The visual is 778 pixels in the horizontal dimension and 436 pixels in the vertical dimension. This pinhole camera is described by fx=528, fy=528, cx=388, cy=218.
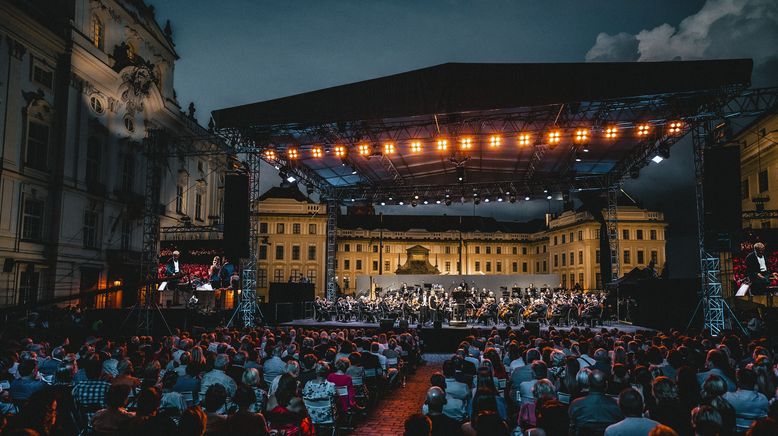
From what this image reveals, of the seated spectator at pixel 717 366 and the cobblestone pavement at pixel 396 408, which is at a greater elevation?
the seated spectator at pixel 717 366

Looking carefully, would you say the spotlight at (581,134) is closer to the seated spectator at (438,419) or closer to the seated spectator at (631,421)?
the seated spectator at (631,421)

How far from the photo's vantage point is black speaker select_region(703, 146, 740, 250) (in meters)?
15.8

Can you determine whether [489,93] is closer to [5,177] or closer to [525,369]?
[525,369]

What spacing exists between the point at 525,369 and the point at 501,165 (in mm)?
19019

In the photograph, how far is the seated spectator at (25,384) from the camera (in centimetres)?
664

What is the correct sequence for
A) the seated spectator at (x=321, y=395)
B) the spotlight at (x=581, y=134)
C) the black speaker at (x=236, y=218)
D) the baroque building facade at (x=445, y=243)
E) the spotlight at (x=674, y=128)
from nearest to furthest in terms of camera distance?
the seated spectator at (x=321, y=395)
the spotlight at (x=674, y=128)
the spotlight at (x=581, y=134)
the black speaker at (x=236, y=218)
the baroque building facade at (x=445, y=243)

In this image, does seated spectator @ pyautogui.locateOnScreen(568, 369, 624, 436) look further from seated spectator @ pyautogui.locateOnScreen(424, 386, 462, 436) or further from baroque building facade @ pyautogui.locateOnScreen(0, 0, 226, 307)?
baroque building facade @ pyautogui.locateOnScreen(0, 0, 226, 307)

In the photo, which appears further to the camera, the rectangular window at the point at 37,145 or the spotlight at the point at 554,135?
the rectangular window at the point at 37,145

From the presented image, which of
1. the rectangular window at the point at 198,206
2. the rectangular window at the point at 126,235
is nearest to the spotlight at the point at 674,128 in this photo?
the rectangular window at the point at 126,235

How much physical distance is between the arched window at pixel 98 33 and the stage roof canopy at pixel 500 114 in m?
11.2

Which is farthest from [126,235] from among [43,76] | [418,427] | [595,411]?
[418,427]

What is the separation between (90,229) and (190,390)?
2217 centimetres

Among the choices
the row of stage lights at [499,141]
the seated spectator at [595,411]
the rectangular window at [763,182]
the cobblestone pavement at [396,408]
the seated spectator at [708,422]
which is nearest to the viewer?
the seated spectator at [708,422]

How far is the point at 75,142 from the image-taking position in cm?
2430
